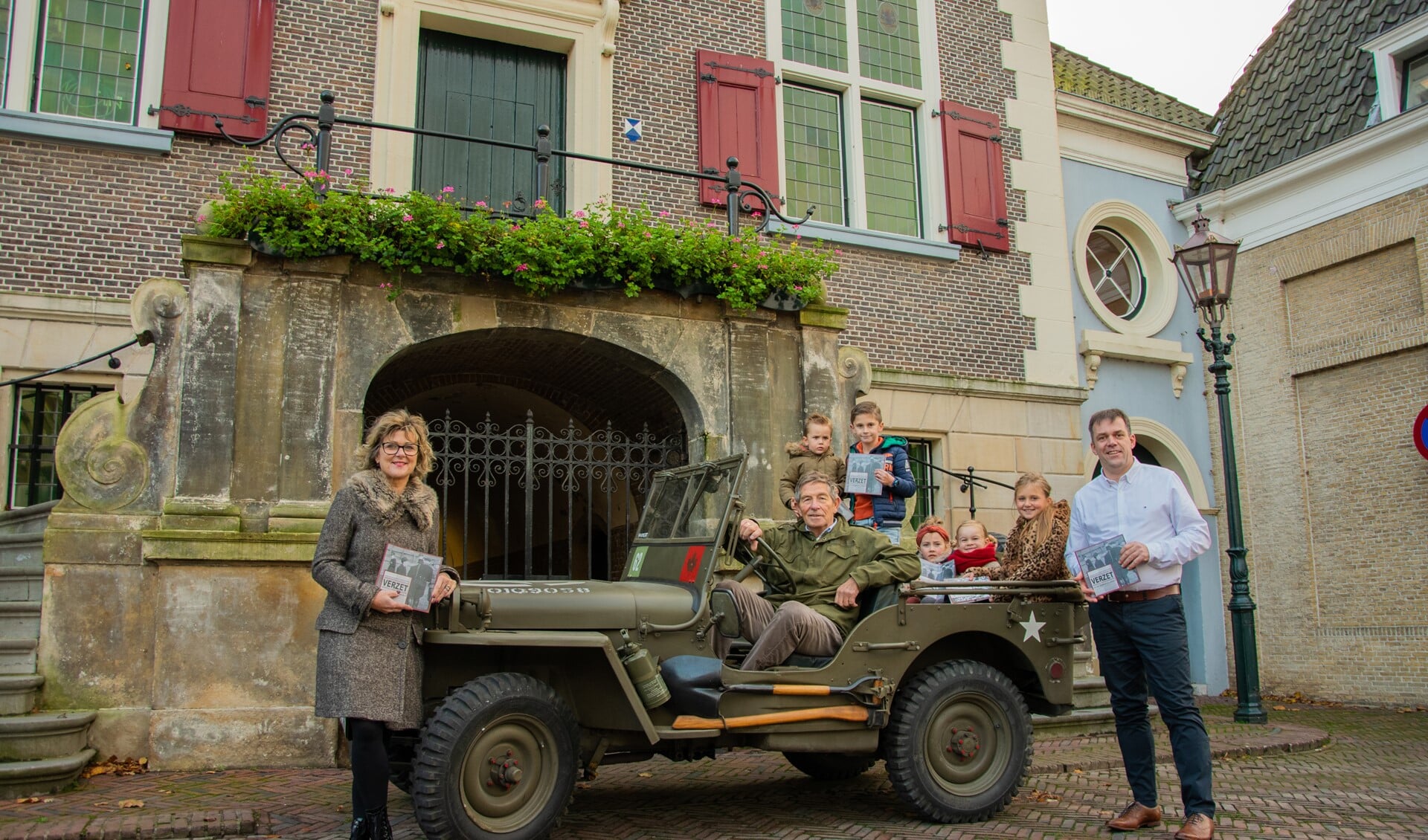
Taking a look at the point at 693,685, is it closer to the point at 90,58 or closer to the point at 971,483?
the point at 971,483

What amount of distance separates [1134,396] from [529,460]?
8.71 m

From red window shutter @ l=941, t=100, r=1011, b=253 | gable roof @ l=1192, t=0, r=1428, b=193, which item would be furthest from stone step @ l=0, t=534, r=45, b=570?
gable roof @ l=1192, t=0, r=1428, b=193

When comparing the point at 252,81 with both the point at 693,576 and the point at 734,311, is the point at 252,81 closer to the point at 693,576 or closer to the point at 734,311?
the point at 734,311

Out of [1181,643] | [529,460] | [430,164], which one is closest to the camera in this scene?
[1181,643]

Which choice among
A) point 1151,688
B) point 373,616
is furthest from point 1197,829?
point 373,616

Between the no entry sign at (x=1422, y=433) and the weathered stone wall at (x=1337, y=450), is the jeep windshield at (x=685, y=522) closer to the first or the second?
the no entry sign at (x=1422, y=433)

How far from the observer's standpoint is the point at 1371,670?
41.4 ft

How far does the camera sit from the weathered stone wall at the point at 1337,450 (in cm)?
1248

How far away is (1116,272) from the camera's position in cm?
1424

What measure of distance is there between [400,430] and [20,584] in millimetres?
4641

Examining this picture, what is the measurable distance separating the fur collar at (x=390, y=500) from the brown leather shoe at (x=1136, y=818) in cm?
337

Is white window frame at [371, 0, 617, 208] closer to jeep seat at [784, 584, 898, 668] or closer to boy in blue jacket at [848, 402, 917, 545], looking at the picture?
Result: boy in blue jacket at [848, 402, 917, 545]

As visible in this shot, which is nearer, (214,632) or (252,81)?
(214,632)

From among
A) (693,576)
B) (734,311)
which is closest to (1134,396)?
(734,311)
